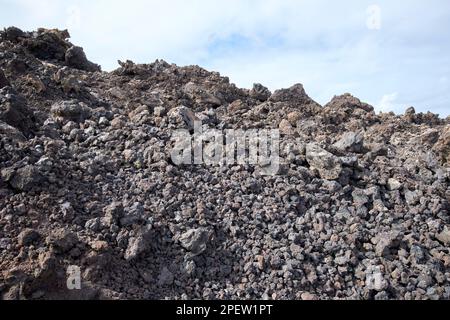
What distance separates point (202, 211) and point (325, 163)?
2046mm

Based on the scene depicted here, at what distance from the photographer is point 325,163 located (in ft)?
21.8

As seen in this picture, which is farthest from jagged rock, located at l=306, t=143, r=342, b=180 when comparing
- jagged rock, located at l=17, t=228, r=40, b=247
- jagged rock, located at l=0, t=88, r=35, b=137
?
jagged rock, located at l=0, t=88, r=35, b=137

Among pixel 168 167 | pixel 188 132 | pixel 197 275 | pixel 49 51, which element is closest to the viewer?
pixel 197 275

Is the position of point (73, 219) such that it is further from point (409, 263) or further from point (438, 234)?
point (438, 234)

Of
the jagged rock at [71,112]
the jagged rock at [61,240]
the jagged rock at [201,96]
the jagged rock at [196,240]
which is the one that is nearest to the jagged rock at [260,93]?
the jagged rock at [201,96]

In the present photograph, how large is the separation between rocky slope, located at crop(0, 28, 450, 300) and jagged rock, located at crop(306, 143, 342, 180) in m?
0.02

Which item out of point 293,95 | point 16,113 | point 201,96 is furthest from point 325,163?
point 16,113

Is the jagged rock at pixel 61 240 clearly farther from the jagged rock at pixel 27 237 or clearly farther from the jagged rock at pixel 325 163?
the jagged rock at pixel 325 163

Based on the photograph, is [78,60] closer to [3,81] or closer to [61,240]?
[3,81]

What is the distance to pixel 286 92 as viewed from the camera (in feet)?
33.2

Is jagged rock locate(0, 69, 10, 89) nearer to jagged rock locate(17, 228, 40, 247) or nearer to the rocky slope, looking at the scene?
the rocky slope

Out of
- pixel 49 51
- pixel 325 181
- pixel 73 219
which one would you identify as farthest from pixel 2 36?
pixel 325 181

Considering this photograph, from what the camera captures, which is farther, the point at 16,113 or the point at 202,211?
the point at 16,113

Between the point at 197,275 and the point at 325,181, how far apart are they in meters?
2.39
